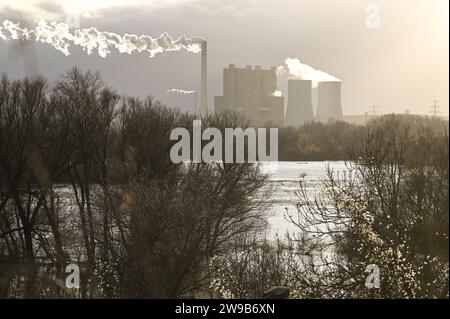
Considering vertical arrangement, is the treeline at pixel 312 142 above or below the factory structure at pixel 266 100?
below

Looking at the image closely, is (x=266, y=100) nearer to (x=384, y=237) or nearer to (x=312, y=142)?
(x=312, y=142)

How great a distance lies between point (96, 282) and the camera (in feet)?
41.2

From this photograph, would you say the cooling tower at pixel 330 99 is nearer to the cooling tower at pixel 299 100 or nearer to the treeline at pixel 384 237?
the cooling tower at pixel 299 100

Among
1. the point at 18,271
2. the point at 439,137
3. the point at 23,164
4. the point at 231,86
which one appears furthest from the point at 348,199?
the point at 231,86

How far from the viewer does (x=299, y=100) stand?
5838 cm

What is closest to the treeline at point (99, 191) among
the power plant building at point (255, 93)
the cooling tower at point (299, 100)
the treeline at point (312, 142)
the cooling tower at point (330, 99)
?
the treeline at point (312, 142)

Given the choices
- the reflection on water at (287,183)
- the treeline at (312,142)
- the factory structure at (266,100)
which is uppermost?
the factory structure at (266,100)

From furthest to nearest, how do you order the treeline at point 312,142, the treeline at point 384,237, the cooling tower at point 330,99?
the cooling tower at point 330,99
the treeline at point 312,142
the treeline at point 384,237

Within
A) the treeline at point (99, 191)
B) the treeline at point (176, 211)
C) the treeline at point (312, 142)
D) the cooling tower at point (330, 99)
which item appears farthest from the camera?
the cooling tower at point (330, 99)

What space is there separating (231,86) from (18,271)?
87.8ft

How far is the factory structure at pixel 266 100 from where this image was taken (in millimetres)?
35812

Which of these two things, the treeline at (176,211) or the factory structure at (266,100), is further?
the factory structure at (266,100)

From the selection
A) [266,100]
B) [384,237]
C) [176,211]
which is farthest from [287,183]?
[384,237]
